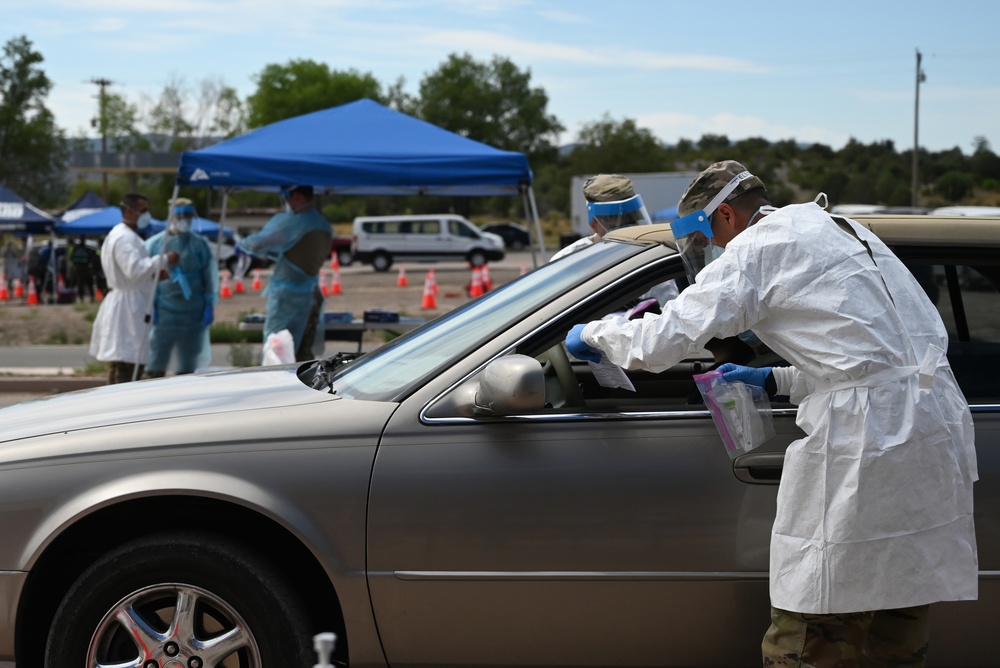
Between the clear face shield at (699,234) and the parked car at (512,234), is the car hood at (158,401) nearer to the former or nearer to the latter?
the clear face shield at (699,234)

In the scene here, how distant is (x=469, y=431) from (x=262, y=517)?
62 centimetres

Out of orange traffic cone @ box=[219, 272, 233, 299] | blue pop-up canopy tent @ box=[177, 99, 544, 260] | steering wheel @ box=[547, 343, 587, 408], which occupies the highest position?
blue pop-up canopy tent @ box=[177, 99, 544, 260]

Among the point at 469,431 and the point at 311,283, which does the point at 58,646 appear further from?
the point at 311,283

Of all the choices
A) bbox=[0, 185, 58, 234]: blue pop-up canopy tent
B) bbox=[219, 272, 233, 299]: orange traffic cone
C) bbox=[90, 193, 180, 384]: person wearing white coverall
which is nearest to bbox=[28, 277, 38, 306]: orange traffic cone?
bbox=[0, 185, 58, 234]: blue pop-up canopy tent

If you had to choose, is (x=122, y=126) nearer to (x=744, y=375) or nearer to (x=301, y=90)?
(x=301, y=90)

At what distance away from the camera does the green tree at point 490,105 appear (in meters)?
89.8

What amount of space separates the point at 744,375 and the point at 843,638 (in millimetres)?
687

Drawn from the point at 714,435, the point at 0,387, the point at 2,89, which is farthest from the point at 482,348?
the point at 2,89

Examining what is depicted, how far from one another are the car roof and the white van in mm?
38458

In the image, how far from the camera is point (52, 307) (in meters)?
23.7

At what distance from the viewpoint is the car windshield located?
3.20 metres

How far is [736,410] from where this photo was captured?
109 inches

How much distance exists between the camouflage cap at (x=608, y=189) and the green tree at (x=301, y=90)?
283 ft

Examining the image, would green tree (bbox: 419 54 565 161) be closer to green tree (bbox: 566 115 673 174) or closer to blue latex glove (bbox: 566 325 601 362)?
green tree (bbox: 566 115 673 174)
